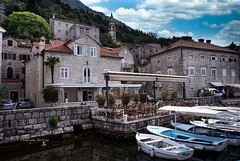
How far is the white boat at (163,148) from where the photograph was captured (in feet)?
28.5

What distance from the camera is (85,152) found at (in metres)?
10.9

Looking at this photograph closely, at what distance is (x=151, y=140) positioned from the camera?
10.7m

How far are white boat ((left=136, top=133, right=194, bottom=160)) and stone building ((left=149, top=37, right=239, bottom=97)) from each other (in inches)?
797

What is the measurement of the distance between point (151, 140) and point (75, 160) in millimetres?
4568

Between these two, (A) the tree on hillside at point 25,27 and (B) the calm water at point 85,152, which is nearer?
(B) the calm water at point 85,152

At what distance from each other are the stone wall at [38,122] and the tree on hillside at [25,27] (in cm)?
4089

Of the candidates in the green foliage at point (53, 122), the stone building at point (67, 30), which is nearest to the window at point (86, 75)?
the green foliage at point (53, 122)

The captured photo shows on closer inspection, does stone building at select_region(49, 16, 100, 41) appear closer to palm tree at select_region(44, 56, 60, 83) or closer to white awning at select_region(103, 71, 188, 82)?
palm tree at select_region(44, 56, 60, 83)

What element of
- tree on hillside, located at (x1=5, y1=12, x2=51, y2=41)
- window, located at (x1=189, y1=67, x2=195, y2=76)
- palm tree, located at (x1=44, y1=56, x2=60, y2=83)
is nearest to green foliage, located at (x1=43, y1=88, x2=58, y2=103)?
palm tree, located at (x1=44, y1=56, x2=60, y2=83)

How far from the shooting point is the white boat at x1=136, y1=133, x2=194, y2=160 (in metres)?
8.68

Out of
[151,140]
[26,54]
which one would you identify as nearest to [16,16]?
[26,54]

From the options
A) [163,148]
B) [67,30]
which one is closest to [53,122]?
[163,148]

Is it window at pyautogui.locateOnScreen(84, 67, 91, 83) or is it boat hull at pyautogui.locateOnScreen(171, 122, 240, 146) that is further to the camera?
window at pyautogui.locateOnScreen(84, 67, 91, 83)

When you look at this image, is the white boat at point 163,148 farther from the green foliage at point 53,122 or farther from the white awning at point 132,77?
the green foliage at point 53,122
